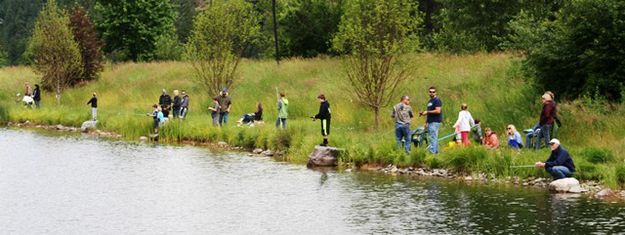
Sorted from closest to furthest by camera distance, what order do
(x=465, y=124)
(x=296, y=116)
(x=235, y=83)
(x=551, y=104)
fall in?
1. (x=551, y=104)
2. (x=465, y=124)
3. (x=296, y=116)
4. (x=235, y=83)

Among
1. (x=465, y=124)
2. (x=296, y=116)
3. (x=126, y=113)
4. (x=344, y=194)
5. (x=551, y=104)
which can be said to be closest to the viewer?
(x=344, y=194)

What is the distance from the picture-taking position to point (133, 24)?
8075 cm

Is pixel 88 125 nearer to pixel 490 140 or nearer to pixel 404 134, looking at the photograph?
pixel 404 134

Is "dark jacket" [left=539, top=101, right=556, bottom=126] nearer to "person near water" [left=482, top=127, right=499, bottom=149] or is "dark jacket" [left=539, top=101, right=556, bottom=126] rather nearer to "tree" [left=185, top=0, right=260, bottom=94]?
"person near water" [left=482, top=127, right=499, bottom=149]

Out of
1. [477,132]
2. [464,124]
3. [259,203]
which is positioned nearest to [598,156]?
[464,124]

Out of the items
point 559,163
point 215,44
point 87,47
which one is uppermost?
point 87,47

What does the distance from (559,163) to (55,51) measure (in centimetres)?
4147

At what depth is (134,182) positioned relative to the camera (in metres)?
28.9

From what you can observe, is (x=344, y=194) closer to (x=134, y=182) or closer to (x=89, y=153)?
(x=134, y=182)

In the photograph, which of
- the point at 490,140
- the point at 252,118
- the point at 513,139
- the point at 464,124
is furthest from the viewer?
the point at 252,118

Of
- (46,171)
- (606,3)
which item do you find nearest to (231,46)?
(46,171)

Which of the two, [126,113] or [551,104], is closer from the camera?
[551,104]

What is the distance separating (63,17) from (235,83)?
16.1 m

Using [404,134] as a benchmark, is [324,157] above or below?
below
